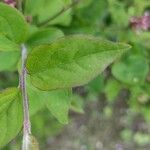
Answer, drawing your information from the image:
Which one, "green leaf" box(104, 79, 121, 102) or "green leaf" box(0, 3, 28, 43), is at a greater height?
"green leaf" box(0, 3, 28, 43)

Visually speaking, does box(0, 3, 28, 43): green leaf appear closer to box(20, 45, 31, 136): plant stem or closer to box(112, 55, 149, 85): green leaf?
box(20, 45, 31, 136): plant stem

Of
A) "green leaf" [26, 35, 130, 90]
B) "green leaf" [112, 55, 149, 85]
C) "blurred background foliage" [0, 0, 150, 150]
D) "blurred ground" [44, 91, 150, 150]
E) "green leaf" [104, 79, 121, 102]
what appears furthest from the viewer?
"blurred ground" [44, 91, 150, 150]

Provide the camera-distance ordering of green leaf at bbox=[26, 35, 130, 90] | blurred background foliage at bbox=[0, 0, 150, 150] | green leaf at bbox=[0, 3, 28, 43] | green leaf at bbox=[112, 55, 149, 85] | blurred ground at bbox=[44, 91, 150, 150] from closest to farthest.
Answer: green leaf at bbox=[26, 35, 130, 90], green leaf at bbox=[0, 3, 28, 43], blurred background foliage at bbox=[0, 0, 150, 150], green leaf at bbox=[112, 55, 149, 85], blurred ground at bbox=[44, 91, 150, 150]

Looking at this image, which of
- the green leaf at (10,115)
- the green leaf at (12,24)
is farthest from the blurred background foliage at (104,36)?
the green leaf at (10,115)

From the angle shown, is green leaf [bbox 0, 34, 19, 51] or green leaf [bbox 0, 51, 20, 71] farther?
green leaf [bbox 0, 51, 20, 71]

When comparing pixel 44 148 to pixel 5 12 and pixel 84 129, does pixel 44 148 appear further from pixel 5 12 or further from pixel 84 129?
pixel 5 12

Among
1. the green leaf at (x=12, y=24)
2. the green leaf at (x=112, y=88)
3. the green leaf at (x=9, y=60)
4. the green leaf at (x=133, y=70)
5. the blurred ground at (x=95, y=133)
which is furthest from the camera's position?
the blurred ground at (x=95, y=133)

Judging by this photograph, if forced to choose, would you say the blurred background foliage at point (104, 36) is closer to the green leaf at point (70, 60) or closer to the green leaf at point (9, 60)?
the green leaf at point (9, 60)

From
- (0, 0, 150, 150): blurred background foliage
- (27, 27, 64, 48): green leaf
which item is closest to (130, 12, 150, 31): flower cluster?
(0, 0, 150, 150): blurred background foliage
